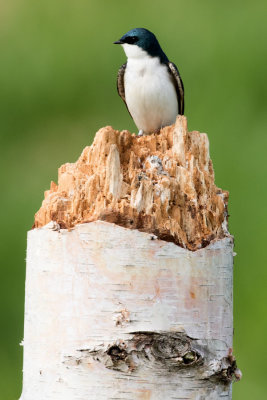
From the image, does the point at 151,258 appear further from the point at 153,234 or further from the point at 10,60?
the point at 10,60

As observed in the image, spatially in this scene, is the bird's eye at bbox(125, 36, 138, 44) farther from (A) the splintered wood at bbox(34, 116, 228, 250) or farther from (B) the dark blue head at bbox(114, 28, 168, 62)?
(A) the splintered wood at bbox(34, 116, 228, 250)

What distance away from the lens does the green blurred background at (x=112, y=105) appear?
566 centimetres

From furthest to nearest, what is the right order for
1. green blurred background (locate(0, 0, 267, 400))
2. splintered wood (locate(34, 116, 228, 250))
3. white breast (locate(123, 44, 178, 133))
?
green blurred background (locate(0, 0, 267, 400)) < white breast (locate(123, 44, 178, 133)) < splintered wood (locate(34, 116, 228, 250))

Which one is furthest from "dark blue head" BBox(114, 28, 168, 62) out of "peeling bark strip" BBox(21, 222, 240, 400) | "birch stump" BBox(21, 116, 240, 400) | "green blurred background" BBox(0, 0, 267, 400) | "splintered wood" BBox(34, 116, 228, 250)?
"peeling bark strip" BBox(21, 222, 240, 400)

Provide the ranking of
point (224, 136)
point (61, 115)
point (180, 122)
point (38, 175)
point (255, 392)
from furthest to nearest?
point (61, 115) < point (38, 175) < point (224, 136) < point (255, 392) < point (180, 122)

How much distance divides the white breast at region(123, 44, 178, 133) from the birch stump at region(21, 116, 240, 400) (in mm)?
2066

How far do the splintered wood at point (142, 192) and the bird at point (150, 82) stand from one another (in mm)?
1825

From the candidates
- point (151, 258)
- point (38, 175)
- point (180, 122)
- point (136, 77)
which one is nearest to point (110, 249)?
point (151, 258)

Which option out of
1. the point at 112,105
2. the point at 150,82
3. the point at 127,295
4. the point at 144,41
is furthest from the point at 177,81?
the point at 127,295

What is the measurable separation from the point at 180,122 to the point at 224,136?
3341 millimetres

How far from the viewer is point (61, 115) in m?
6.84

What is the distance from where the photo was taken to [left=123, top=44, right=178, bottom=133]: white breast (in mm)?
4422

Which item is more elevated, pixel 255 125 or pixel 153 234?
pixel 255 125

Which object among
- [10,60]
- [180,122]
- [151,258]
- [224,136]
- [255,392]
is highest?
[10,60]
